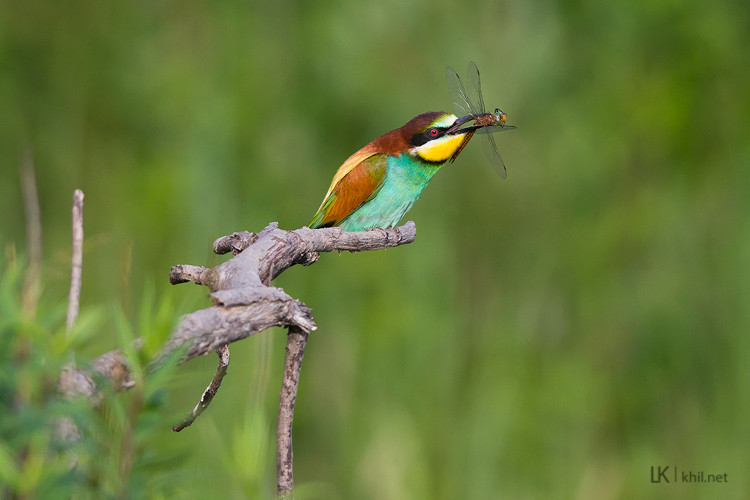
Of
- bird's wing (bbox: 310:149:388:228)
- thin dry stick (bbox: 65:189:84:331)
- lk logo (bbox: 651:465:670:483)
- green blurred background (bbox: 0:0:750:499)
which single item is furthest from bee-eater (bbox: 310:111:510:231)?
thin dry stick (bbox: 65:189:84:331)

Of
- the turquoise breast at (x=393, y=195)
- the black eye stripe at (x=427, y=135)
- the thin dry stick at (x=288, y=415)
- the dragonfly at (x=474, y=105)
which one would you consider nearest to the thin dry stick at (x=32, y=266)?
the thin dry stick at (x=288, y=415)

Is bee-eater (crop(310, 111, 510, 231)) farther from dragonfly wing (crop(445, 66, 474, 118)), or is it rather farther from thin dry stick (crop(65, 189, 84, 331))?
thin dry stick (crop(65, 189, 84, 331))

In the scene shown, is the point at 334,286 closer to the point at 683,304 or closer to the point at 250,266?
the point at 683,304

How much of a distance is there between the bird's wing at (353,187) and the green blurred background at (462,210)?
1.18 feet

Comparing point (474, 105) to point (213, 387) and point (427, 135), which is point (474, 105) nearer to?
point (427, 135)

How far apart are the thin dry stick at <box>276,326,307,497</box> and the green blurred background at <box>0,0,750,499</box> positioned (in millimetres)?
1484

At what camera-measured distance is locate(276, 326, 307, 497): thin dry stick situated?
48 cm

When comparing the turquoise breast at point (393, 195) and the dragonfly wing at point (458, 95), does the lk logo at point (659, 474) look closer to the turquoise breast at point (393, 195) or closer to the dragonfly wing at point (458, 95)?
the turquoise breast at point (393, 195)

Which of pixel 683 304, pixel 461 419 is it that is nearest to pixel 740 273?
pixel 683 304

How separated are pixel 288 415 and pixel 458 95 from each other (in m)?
1.41

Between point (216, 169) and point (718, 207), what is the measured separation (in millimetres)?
1665

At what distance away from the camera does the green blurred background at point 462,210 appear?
232 centimetres

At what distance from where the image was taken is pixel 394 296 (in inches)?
99.3

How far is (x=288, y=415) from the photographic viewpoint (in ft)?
1.72
